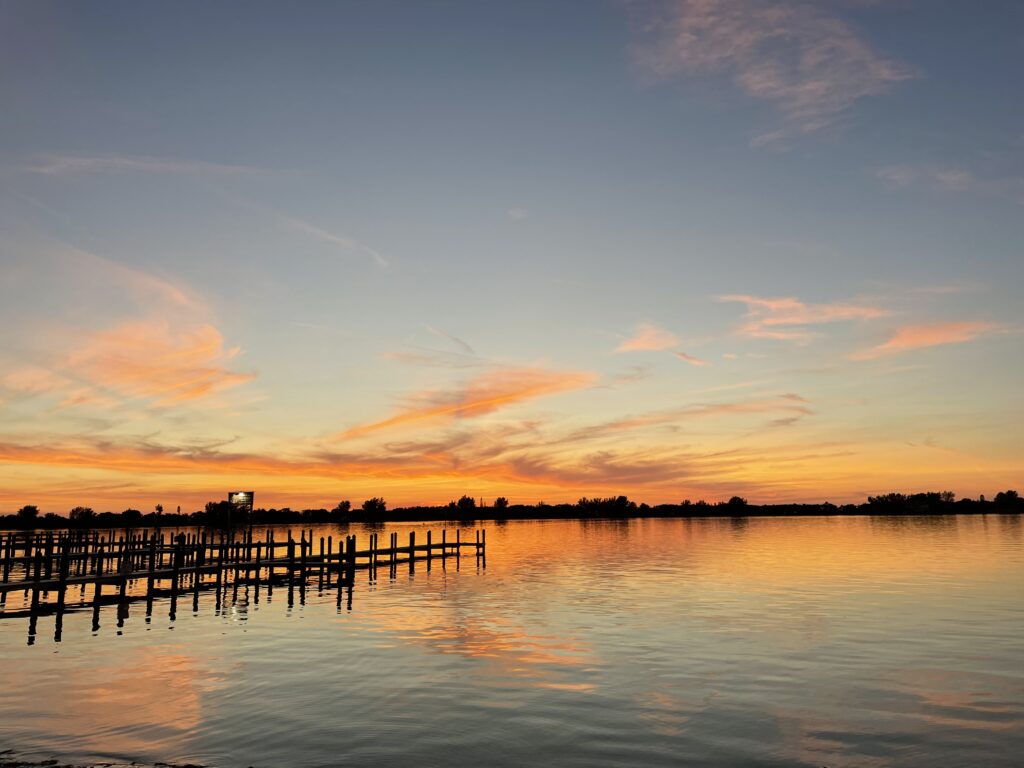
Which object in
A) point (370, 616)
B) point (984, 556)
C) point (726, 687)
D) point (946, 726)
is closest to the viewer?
point (946, 726)

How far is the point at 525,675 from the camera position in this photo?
23.5 metres

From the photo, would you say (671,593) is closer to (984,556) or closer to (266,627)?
(266,627)

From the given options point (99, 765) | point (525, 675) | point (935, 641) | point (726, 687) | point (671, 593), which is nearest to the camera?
point (99, 765)

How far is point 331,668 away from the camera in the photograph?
81.0 ft

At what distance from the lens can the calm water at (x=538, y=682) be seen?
16375 millimetres

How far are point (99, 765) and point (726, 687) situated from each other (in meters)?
15.3

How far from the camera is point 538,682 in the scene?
885 inches

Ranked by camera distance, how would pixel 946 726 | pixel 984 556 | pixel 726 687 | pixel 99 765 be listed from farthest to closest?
pixel 984 556 → pixel 726 687 → pixel 946 726 → pixel 99 765

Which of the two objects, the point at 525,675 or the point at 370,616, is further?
the point at 370,616

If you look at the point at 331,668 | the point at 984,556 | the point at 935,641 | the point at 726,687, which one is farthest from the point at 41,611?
the point at 984,556

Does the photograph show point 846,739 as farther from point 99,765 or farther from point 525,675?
point 99,765

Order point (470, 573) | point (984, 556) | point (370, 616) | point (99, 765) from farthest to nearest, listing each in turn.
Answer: point (984, 556) < point (470, 573) < point (370, 616) < point (99, 765)

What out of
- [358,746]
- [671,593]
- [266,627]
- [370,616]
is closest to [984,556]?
[671,593]

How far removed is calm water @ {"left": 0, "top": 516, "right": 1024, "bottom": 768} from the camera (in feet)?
53.7
